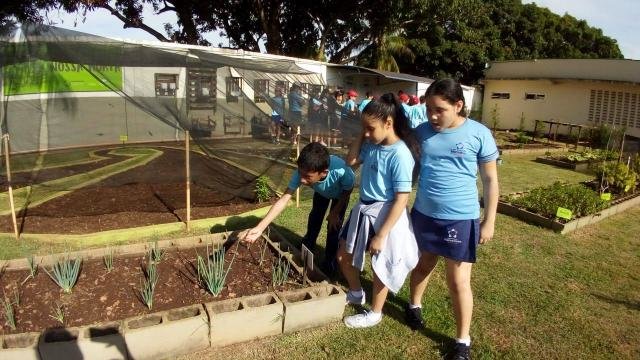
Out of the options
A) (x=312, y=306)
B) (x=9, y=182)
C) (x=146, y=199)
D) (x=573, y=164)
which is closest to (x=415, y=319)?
(x=312, y=306)

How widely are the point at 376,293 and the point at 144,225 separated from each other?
2.85 m

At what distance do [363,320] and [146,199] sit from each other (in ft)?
10.9

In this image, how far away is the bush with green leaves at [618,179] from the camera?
23.4ft

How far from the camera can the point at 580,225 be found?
570cm

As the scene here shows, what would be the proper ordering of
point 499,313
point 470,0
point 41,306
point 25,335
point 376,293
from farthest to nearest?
point 470,0
point 499,313
point 376,293
point 41,306
point 25,335

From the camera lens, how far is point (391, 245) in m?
2.70

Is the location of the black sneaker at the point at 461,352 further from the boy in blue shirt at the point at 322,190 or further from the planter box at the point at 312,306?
the boy in blue shirt at the point at 322,190

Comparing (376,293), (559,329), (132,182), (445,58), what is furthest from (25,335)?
(445,58)

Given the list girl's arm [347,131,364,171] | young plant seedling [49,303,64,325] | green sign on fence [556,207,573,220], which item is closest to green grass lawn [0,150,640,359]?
green sign on fence [556,207,573,220]

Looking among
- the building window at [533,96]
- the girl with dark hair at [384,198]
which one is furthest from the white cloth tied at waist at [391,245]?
the building window at [533,96]

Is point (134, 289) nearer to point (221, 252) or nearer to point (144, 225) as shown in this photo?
point (221, 252)

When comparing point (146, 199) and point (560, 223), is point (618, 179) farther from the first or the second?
point (146, 199)

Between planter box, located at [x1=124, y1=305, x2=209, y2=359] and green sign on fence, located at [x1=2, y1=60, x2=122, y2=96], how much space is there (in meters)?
2.57

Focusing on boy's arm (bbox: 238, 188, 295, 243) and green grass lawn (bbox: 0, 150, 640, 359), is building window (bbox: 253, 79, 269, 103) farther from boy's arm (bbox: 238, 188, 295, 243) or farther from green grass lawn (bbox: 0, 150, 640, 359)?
boy's arm (bbox: 238, 188, 295, 243)
